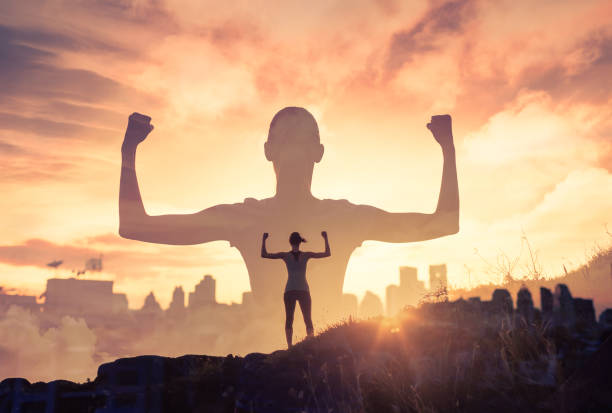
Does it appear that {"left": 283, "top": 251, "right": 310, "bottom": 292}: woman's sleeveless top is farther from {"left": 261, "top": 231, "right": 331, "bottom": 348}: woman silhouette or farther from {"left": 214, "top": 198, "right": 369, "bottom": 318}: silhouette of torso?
{"left": 214, "top": 198, "right": 369, "bottom": 318}: silhouette of torso

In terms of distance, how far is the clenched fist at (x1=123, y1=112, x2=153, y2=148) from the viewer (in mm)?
9273

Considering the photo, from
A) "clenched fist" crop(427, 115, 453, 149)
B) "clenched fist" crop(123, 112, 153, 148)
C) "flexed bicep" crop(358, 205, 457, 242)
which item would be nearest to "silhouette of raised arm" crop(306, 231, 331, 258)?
"flexed bicep" crop(358, 205, 457, 242)

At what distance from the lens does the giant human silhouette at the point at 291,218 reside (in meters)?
9.32

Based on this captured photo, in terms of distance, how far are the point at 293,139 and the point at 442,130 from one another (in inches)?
119

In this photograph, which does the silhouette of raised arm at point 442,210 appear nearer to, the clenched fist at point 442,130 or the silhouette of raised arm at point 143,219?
the clenched fist at point 442,130

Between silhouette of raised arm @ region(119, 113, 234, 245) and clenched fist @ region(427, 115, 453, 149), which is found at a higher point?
clenched fist @ region(427, 115, 453, 149)

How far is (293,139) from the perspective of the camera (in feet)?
33.9

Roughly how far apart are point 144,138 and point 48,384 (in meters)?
4.59

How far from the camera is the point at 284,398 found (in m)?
5.88

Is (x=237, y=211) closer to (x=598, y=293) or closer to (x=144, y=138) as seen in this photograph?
(x=144, y=138)

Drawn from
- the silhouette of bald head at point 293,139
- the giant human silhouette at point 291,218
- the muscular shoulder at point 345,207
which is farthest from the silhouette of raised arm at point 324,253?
the silhouette of bald head at point 293,139

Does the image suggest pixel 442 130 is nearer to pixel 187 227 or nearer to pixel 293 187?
pixel 293 187

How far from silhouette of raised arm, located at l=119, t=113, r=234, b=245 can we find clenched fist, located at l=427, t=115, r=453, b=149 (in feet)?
15.2

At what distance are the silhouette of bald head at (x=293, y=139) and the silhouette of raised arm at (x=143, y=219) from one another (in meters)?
1.96
